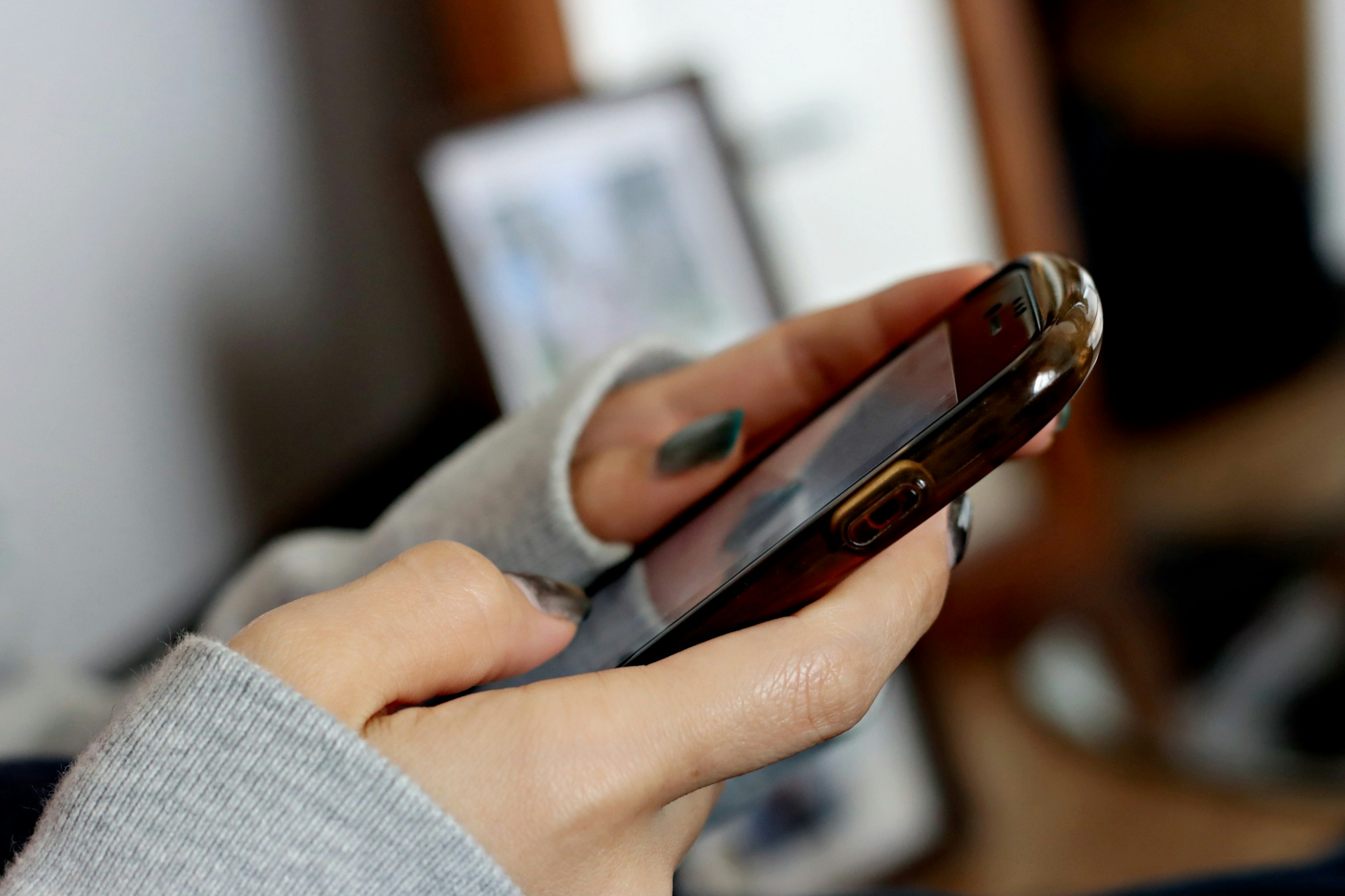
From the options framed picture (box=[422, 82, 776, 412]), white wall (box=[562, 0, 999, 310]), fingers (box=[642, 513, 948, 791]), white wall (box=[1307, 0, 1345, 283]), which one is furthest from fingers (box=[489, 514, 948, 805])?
white wall (box=[1307, 0, 1345, 283])

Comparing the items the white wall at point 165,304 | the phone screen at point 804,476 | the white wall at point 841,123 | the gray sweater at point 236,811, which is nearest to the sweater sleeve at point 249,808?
the gray sweater at point 236,811

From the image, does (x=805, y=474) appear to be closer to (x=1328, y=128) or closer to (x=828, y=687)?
(x=828, y=687)

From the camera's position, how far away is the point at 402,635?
0.24m

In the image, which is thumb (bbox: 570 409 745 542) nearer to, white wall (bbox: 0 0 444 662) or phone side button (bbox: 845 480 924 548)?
phone side button (bbox: 845 480 924 548)

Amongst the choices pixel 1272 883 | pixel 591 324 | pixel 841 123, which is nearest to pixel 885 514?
pixel 1272 883

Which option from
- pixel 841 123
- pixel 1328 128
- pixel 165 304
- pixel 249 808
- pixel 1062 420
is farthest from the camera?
pixel 1328 128

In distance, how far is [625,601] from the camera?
0.35 m

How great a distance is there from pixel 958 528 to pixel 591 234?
463 mm

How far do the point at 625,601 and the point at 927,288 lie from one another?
17 centimetres

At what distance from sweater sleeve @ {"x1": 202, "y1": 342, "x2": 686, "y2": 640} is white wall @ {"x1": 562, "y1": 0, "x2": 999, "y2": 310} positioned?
17.3 inches

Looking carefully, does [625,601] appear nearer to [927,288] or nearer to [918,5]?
[927,288]

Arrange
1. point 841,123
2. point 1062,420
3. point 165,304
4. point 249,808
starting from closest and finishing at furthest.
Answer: point 249,808 < point 1062,420 < point 165,304 < point 841,123

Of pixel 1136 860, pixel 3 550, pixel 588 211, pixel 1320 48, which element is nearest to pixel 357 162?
pixel 588 211

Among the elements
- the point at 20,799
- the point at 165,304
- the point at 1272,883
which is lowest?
the point at 1272,883
